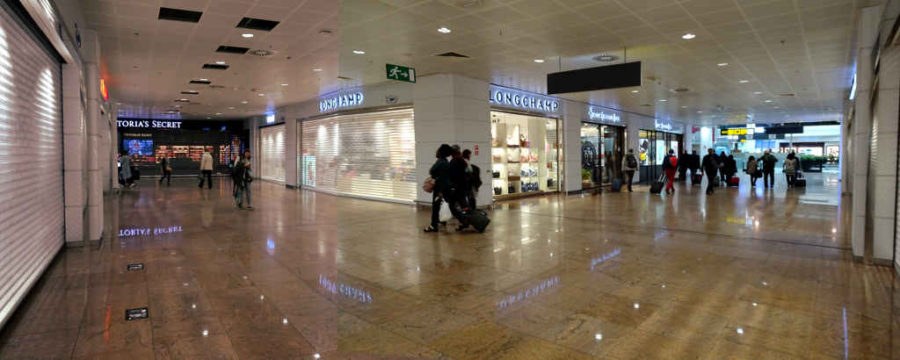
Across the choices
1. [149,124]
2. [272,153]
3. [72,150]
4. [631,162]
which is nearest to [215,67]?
[72,150]

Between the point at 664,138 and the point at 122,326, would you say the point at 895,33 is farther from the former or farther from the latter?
the point at 664,138

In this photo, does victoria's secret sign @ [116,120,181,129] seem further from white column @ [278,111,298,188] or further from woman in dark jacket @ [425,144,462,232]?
woman in dark jacket @ [425,144,462,232]

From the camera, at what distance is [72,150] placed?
664 centimetres

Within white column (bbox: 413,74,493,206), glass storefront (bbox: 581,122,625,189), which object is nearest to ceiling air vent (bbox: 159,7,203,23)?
white column (bbox: 413,74,493,206)

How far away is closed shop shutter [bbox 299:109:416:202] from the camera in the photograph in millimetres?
13289

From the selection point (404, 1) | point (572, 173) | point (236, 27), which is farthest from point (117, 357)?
point (572, 173)

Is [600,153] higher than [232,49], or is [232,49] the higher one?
[232,49]

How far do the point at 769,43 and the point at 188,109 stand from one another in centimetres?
2222

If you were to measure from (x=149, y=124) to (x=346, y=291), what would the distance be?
29676mm

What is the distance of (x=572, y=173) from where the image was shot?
16531 mm

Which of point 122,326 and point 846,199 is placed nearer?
point 122,326

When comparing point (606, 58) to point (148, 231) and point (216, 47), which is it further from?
point (148, 231)

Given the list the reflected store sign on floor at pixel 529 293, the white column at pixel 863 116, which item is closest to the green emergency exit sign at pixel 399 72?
the reflected store sign on floor at pixel 529 293

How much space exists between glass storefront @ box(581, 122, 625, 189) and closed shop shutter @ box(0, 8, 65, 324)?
608 inches
